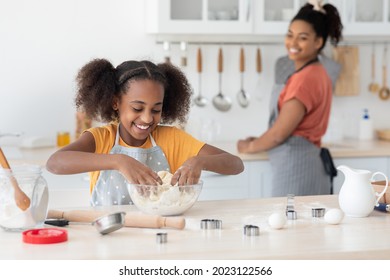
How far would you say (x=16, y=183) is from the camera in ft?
6.01


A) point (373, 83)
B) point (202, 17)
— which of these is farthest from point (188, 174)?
point (373, 83)

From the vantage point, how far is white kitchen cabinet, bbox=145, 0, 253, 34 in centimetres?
374

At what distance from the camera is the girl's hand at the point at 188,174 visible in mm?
2090

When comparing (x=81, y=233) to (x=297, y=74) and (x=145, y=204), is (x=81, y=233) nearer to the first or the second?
(x=145, y=204)

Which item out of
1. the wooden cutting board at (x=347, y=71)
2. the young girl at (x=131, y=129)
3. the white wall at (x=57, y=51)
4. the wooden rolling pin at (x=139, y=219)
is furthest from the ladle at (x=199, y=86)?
the wooden rolling pin at (x=139, y=219)

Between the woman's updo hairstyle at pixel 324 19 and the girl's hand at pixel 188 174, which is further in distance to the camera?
the woman's updo hairstyle at pixel 324 19

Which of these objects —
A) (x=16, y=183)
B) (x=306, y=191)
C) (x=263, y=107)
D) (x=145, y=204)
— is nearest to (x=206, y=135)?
(x=263, y=107)

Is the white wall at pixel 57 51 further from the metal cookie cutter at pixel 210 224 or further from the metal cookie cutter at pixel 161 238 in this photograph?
the metal cookie cutter at pixel 161 238

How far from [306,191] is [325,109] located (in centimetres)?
39

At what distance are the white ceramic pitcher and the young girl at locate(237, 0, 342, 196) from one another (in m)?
1.35

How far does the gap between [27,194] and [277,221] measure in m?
0.62

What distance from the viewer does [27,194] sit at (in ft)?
6.04

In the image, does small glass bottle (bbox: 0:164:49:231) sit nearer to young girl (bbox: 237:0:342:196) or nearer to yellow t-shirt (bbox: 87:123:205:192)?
yellow t-shirt (bbox: 87:123:205:192)

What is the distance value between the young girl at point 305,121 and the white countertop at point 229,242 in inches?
55.8
